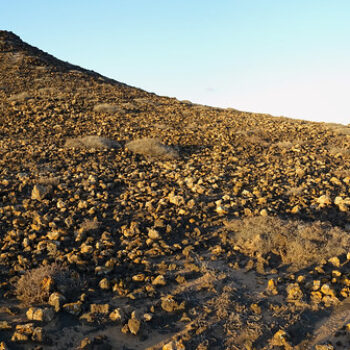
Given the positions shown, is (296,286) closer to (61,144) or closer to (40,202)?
(40,202)

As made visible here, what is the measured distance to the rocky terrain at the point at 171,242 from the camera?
12.2ft

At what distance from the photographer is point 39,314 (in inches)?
148

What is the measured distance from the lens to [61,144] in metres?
10.5

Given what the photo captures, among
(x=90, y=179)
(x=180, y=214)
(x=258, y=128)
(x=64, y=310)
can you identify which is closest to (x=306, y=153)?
(x=258, y=128)

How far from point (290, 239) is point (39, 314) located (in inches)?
154

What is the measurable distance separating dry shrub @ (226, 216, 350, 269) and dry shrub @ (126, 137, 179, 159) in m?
4.31

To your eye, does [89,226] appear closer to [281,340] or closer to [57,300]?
[57,300]

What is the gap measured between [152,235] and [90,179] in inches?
111

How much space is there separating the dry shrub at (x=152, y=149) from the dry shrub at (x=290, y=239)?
170 inches

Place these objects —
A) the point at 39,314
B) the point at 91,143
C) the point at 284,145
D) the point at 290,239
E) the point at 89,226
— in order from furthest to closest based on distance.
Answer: the point at 284,145 < the point at 91,143 < the point at 89,226 < the point at 290,239 < the point at 39,314

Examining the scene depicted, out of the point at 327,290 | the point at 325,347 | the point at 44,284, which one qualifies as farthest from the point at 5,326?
the point at 327,290

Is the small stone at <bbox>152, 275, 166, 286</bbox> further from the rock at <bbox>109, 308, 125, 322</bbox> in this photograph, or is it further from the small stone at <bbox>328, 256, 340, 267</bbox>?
the small stone at <bbox>328, 256, 340, 267</bbox>

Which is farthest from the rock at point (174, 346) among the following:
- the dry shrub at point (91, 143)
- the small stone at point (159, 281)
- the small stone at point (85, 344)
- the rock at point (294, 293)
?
the dry shrub at point (91, 143)

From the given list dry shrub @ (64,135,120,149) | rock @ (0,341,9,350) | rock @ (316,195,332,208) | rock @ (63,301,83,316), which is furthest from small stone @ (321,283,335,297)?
dry shrub @ (64,135,120,149)
